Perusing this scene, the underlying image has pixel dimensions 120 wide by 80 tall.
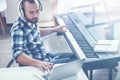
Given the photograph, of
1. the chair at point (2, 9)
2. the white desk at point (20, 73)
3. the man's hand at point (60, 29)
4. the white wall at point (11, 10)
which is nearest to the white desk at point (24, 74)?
the white desk at point (20, 73)

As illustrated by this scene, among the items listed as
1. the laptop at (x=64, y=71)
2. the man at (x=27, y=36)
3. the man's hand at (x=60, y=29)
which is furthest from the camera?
the man's hand at (x=60, y=29)

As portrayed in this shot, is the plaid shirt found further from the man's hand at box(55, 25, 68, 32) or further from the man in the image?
the man's hand at box(55, 25, 68, 32)

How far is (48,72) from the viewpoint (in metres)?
1.30

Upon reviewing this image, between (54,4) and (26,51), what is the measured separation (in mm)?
2740

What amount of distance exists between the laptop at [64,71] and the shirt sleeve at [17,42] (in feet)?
1.01

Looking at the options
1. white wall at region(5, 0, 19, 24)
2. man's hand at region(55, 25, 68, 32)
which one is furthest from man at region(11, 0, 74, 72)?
white wall at region(5, 0, 19, 24)

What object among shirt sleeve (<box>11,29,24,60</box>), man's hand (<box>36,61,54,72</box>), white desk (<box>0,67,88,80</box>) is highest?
shirt sleeve (<box>11,29,24,60</box>)

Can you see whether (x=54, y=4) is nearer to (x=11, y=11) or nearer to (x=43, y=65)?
(x=11, y=11)

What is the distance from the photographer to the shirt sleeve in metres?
1.51

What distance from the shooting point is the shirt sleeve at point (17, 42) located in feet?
4.95

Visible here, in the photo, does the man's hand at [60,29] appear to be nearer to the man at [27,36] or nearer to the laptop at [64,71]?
the man at [27,36]

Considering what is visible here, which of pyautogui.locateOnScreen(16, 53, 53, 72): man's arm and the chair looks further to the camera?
the chair

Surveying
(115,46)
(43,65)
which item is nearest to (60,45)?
(115,46)

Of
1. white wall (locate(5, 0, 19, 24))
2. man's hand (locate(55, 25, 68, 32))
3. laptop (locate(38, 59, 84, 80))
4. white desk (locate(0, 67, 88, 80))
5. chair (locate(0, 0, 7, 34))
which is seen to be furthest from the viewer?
white wall (locate(5, 0, 19, 24))
